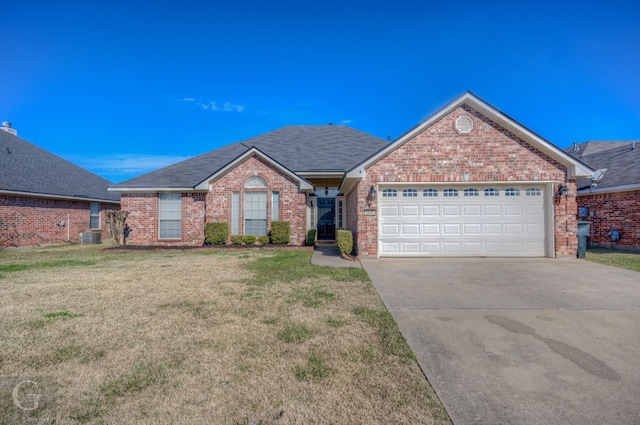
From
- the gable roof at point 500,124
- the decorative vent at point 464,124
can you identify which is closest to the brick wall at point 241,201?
the gable roof at point 500,124

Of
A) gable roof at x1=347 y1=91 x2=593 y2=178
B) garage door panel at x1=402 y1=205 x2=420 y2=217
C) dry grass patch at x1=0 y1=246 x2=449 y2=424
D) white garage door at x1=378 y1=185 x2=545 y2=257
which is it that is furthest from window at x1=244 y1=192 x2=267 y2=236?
dry grass patch at x1=0 y1=246 x2=449 y2=424

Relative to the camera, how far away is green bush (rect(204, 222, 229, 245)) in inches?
554

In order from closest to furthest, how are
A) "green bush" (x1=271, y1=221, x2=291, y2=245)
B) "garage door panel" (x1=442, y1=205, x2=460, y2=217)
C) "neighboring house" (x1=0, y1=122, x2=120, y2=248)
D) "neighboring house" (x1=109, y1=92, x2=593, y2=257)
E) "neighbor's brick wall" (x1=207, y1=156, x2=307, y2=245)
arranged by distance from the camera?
"neighboring house" (x1=109, y1=92, x2=593, y2=257) < "garage door panel" (x1=442, y1=205, x2=460, y2=217) < "green bush" (x1=271, y1=221, x2=291, y2=245) < "neighbor's brick wall" (x1=207, y1=156, x2=307, y2=245) < "neighboring house" (x1=0, y1=122, x2=120, y2=248)

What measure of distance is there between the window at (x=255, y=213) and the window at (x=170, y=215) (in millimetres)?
3546

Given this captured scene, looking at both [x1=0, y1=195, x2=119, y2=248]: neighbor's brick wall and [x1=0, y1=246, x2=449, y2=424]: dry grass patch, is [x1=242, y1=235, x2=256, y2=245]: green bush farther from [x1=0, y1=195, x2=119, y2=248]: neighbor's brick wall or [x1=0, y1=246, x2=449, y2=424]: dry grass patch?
[x1=0, y1=195, x2=119, y2=248]: neighbor's brick wall

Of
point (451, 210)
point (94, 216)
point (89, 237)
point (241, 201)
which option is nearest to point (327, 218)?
point (241, 201)

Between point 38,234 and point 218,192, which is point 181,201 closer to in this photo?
point 218,192

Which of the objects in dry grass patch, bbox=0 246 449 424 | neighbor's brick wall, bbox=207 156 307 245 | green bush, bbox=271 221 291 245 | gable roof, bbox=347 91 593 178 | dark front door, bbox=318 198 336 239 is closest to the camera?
dry grass patch, bbox=0 246 449 424

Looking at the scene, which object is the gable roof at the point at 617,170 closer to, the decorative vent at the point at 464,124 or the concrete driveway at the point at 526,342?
the concrete driveway at the point at 526,342

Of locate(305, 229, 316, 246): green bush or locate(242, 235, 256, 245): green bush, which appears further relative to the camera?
locate(305, 229, 316, 246): green bush

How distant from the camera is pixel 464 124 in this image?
10.5 metres

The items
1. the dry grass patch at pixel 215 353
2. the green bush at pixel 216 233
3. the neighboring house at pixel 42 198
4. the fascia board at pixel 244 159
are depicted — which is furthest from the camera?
the neighboring house at pixel 42 198

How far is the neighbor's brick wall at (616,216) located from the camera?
42.0 ft

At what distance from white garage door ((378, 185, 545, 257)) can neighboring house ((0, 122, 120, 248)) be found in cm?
1764
